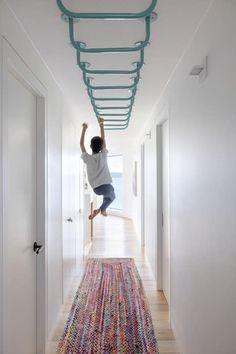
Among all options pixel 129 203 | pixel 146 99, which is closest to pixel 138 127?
pixel 146 99

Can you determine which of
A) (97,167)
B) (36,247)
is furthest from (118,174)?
(36,247)

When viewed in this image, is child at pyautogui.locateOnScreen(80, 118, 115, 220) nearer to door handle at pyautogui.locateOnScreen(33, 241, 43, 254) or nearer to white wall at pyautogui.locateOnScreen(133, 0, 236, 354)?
white wall at pyautogui.locateOnScreen(133, 0, 236, 354)

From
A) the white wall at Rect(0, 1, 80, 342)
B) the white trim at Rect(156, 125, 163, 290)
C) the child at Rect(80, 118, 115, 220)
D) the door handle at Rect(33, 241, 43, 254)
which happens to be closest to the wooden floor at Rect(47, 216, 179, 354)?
the white trim at Rect(156, 125, 163, 290)

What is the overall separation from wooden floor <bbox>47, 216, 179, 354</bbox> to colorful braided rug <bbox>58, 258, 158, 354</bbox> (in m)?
0.07

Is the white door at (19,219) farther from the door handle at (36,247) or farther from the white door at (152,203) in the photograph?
the white door at (152,203)

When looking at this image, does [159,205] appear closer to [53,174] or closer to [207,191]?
[53,174]

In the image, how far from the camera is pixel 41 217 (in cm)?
218

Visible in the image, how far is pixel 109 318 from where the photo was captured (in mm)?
2721

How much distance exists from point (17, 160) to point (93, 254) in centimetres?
364

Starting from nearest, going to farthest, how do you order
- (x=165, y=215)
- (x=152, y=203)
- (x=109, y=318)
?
1. (x=109, y=318)
2. (x=165, y=215)
3. (x=152, y=203)

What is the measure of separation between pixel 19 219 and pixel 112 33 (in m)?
1.38

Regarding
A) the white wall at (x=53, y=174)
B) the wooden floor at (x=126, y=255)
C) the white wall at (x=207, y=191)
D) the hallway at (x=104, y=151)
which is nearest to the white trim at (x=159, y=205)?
the wooden floor at (x=126, y=255)

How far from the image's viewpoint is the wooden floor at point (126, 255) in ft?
7.85

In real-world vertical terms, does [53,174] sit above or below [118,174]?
below
